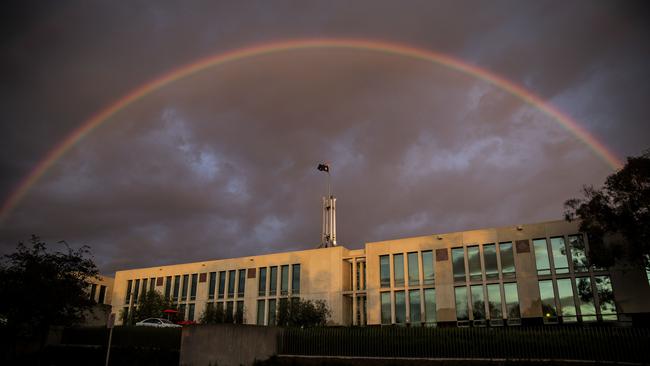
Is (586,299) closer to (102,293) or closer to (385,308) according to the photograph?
(385,308)

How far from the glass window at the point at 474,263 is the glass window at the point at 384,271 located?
8.43 metres

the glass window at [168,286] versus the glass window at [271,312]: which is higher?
the glass window at [168,286]

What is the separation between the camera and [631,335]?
24391 mm

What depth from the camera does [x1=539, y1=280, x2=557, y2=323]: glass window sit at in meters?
42.3

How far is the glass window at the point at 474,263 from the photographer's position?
46562 millimetres

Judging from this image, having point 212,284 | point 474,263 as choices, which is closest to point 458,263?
point 474,263

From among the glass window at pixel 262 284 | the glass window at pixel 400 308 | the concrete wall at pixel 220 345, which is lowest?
the concrete wall at pixel 220 345

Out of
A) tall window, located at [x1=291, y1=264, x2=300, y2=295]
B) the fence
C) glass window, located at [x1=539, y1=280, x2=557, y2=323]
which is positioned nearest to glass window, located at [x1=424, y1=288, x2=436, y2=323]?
glass window, located at [x1=539, y1=280, x2=557, y2=323]

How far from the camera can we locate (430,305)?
158ft

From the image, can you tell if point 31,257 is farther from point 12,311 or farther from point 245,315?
point 245,315

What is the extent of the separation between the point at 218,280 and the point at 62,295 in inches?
1222

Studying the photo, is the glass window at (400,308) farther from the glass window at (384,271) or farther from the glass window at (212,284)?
the glass window at (212,284)

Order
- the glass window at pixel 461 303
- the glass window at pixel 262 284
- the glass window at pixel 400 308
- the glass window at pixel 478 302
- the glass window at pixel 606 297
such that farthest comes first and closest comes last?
the glass window at pixel 262 284
the glass window at pixel 400 308
the glass window at pixel 461 303
the glass window at pixel 478 302
the glass window at pixel 606 297

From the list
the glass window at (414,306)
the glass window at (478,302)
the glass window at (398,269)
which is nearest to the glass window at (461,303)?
the glass window at (478,302)
